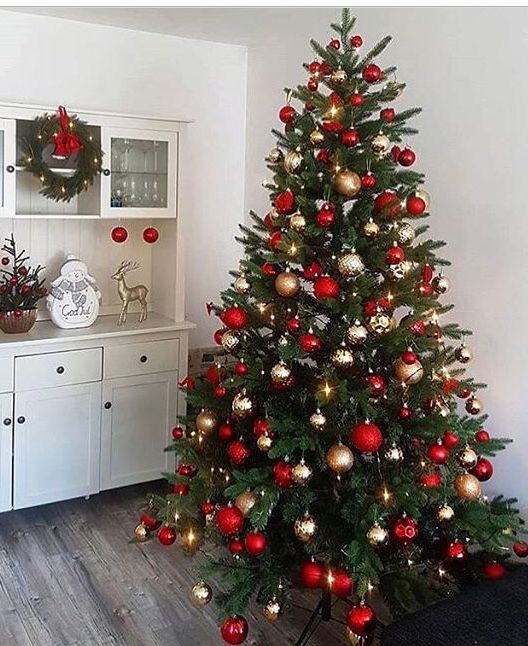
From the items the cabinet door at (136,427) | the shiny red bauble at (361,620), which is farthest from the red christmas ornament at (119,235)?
the shiny red bauble at (361,620)

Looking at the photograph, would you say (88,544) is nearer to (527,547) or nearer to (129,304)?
(129,304)

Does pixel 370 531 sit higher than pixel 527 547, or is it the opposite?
pixel 370 531

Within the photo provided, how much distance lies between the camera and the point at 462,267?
282 cm

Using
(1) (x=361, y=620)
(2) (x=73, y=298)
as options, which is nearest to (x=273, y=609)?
(1) (x=361, y=620)

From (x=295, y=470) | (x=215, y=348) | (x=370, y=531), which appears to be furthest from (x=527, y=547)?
(x=215, y=348)

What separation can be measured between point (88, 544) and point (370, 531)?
1.57 metres

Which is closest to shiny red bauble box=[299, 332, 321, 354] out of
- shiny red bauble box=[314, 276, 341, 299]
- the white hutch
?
shiny red bauble box=[314, 276, 341, 299]

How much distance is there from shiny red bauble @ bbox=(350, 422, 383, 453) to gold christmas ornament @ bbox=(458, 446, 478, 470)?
322 mm

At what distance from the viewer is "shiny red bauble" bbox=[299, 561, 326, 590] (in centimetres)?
214

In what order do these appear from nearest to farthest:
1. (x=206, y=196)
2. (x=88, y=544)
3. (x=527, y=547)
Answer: (x=527, y=547) < (x=88, y=544) < (x=206, y=196)

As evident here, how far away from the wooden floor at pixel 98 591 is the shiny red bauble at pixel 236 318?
43.7 inches

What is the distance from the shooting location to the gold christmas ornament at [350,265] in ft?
6.98

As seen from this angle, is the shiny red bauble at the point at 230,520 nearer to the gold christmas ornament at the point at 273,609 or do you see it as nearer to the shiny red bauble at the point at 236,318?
the gold christmas ornament at the point at 273,609

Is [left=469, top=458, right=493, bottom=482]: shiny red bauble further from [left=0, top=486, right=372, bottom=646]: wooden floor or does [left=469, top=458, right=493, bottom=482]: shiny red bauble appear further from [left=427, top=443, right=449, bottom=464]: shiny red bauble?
[left=0, top=486, right=372, bottom=646]: wooden floor
